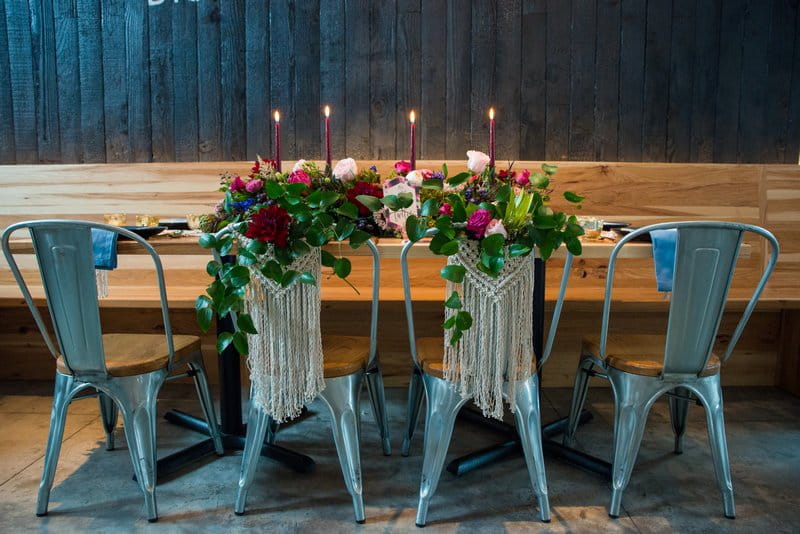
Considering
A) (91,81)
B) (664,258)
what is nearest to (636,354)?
(664,258)

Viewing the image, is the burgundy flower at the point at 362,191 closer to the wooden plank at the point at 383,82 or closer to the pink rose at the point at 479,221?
the pink rose at the point at 479,221

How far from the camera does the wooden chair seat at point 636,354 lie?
1.59 meters

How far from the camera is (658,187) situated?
2.70 metres

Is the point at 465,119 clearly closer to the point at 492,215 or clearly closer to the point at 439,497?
the point at 492,215

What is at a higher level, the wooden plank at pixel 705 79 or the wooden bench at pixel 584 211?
the wooden plank at pixel 705 79

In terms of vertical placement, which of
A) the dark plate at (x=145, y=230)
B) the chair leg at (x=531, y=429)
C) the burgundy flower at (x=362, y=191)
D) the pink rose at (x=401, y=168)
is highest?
the pink rose at (x=401, y=168)

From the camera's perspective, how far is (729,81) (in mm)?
2750

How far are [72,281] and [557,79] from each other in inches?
86.5

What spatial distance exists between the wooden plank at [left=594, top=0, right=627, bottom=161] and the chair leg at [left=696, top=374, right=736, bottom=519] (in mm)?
1463

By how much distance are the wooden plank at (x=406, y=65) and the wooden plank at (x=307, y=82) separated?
38 centimetres

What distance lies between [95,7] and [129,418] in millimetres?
2131

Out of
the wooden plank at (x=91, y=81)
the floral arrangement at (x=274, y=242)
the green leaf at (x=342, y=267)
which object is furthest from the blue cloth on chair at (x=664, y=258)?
the wooden plank at (x=91, y=81)

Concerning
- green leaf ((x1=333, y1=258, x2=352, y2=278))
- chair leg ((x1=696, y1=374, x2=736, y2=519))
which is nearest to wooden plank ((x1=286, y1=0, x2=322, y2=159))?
green leaf ((x1=333, y1=258, x2=352, y2=278))

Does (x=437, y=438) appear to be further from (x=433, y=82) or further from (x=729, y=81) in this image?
(x=729, y=81)
